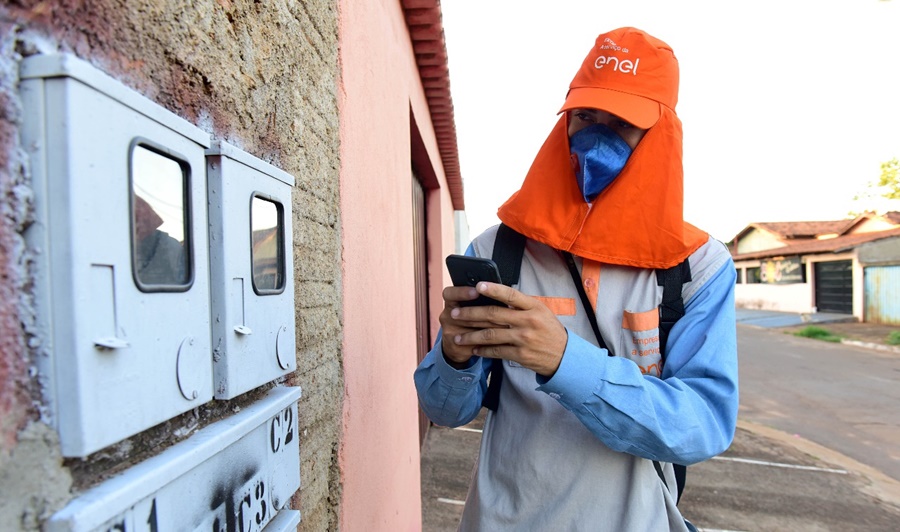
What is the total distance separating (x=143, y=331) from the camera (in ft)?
2.06

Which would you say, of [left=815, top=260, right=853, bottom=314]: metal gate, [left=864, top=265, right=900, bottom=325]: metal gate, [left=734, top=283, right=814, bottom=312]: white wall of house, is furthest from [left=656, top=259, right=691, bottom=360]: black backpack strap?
[left=734, top=283, right=814, bottom=312]: white wall of house

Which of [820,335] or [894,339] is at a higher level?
[894,339]

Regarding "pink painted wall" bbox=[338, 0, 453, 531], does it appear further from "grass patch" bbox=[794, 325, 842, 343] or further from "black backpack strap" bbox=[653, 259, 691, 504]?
"grass patch" bbox=[794, 325, 842, 343]

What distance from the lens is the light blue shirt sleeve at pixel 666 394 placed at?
1.15 meters

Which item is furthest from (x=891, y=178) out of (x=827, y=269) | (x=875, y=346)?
(x=875, y=346)

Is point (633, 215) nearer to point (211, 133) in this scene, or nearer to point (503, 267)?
point (503, 267)

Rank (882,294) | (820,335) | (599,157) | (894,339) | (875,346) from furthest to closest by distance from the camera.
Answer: (882,294), (820,335), (894,339), (875,346), (599,157)

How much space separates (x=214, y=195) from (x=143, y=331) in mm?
260

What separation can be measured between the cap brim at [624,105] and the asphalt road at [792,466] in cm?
354

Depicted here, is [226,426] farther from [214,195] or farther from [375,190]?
[375,190]

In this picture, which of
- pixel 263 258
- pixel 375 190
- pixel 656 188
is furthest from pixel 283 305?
pixel 375 190

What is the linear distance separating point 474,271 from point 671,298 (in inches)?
20.7

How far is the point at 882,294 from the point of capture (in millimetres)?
18000

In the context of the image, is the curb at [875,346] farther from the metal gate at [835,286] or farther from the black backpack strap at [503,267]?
the black backpack strap at [503,267]
